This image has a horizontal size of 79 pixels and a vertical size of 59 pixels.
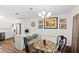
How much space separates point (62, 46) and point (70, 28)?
1.56 feet

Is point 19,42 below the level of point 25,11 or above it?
below

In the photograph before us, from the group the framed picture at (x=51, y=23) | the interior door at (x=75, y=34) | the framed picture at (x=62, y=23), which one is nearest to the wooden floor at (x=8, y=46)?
the framed picture at (x=51, y=23)

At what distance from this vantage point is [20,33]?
6.23ft

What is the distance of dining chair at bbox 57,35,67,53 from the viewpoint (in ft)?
5.87

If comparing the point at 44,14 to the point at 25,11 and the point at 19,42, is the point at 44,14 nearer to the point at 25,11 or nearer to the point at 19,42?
the point at 25,11

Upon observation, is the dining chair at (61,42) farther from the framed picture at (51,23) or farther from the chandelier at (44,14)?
the chandelier at (44,14)

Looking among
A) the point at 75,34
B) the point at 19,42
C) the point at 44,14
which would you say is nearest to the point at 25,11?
the point at 44,14

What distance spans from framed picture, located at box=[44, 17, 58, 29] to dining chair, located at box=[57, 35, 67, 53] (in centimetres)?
25

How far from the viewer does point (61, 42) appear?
190 centimetres

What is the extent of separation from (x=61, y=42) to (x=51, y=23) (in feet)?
1.60

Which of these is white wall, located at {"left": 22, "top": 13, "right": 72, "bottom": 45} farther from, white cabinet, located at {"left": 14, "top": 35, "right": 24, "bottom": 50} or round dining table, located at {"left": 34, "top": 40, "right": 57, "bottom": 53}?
white cabinet, located at {"left": 14, "top": 35, "right": 24, "bottom": 50}
